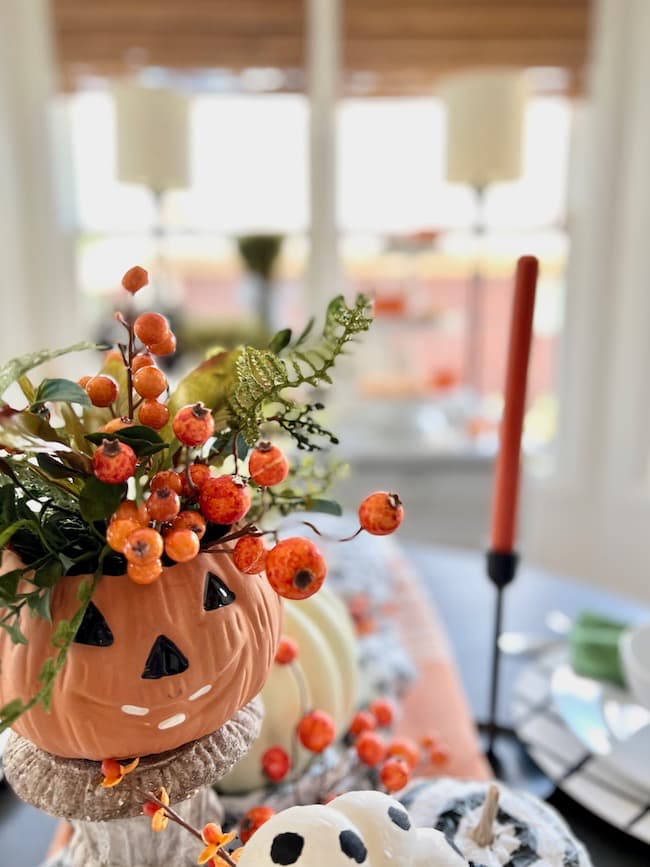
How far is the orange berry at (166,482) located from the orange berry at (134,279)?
85mm

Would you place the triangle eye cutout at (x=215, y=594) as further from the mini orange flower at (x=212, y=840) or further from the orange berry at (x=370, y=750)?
the orange berry at (x=370, y=750)

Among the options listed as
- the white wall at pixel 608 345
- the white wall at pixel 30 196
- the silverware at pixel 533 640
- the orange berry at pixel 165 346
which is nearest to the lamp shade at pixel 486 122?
the white wall at pixel 608 345

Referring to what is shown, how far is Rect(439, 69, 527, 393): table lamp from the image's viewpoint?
182 cm

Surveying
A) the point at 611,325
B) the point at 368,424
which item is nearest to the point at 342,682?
the point at 368,424

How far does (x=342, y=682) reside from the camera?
1.92ft

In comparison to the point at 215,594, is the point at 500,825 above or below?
below

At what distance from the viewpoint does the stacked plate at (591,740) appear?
548 millimetres

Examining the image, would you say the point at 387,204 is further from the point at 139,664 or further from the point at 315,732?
the point at 139,664

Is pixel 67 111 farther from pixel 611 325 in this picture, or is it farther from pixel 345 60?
pixel 611 325

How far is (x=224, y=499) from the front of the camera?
1.04 ft

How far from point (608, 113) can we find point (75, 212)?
162 centimetres

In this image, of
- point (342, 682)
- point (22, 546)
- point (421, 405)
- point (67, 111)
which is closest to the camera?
point (22, 546)

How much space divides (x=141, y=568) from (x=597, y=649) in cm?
55

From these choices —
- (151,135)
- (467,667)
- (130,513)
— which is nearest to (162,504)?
(130,513)
